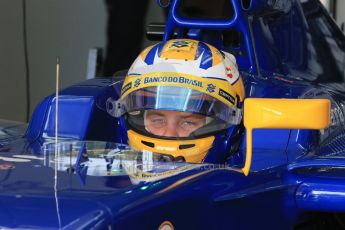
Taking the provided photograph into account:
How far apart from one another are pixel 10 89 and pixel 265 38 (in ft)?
8.98

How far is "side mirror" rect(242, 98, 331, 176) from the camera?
1.77m

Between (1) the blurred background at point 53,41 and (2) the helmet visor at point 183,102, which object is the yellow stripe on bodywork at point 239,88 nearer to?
(2) the helmet visor at point 183,102

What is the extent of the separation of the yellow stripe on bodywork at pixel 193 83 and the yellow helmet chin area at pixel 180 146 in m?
0.15

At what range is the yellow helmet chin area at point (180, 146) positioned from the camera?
2.41 meters

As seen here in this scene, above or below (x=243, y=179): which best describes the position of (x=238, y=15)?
above

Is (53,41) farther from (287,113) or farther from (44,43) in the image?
(287,113)

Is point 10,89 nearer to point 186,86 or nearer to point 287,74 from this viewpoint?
point 287,74

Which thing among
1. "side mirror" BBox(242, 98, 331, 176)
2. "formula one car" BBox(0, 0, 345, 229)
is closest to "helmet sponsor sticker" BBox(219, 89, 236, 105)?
"formula one car" BBox(0, 0, 345, 229)

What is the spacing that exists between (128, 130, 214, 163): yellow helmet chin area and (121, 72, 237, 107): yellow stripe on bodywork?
0.48 feet

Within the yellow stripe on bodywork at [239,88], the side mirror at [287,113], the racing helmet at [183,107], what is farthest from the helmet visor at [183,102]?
the side mirror at [287,113]

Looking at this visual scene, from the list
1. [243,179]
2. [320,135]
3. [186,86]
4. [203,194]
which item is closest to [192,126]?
[186,86]

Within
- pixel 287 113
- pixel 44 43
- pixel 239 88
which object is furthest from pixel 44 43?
pixel 287 113

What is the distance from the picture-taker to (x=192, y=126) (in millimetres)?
2502

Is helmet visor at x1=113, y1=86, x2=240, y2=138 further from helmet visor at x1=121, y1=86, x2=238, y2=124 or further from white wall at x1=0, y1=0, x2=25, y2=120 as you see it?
white wall at x1=0, y1=0, x2=25, y2=120
